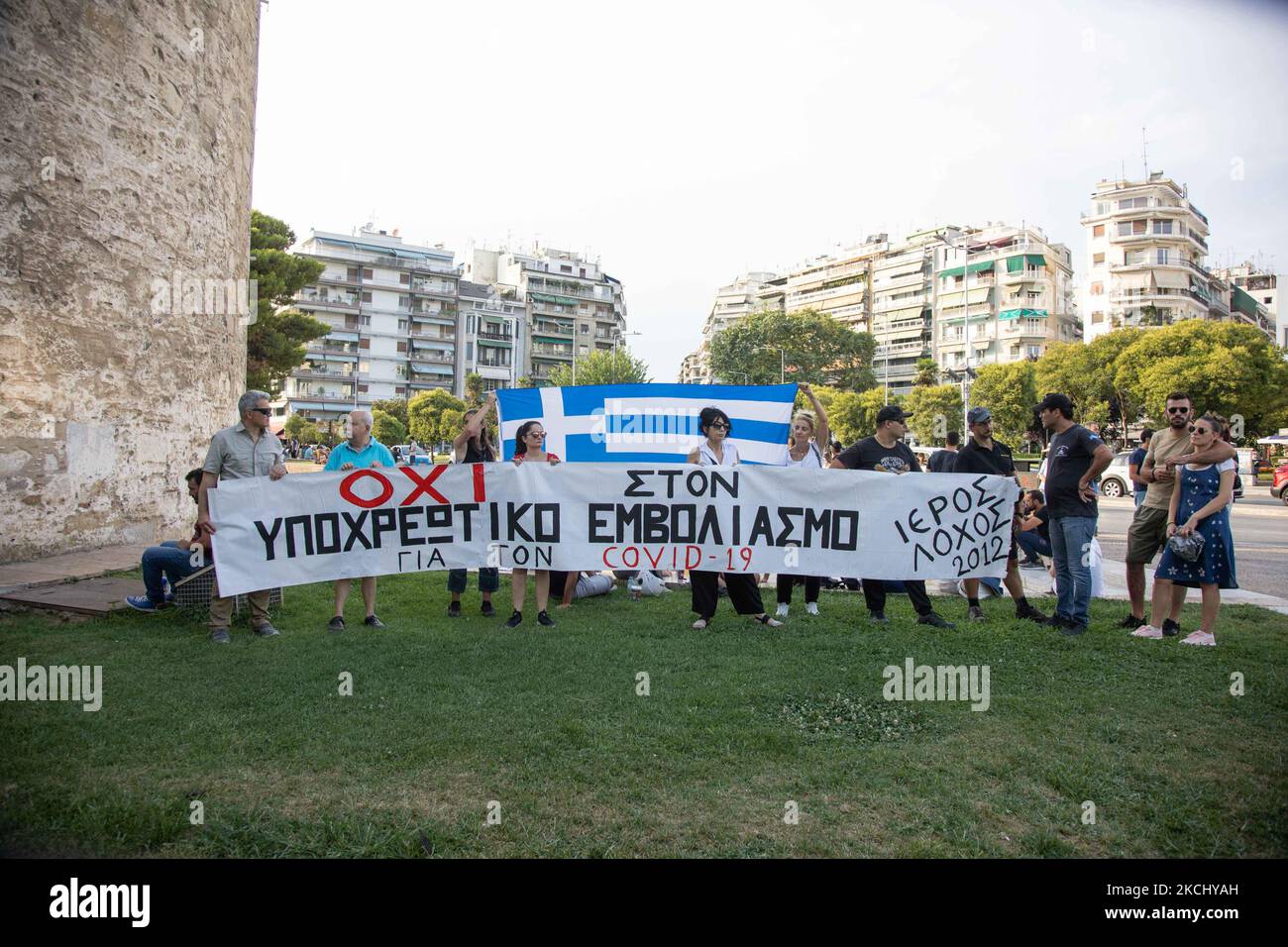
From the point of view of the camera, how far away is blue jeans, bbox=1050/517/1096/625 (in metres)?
7.04

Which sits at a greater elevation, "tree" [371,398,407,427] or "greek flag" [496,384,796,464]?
"tree" [371,398,407,427]

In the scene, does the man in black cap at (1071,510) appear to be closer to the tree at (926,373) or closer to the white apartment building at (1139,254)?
the tree at (926,373)

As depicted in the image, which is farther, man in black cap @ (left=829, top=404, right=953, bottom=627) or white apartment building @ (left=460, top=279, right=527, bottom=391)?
white apartment building @ (left=460, top=279, right=527, bottom=391)

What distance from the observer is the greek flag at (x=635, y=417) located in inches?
407

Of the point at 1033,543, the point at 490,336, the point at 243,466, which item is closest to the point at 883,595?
the point at 1033,543

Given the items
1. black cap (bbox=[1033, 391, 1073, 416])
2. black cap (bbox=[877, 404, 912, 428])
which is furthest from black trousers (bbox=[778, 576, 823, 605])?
black cap (bbox=[1033, 391, 1073, 416])

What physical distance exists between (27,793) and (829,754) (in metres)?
3.79

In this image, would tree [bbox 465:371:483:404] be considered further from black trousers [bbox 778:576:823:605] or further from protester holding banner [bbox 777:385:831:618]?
black trousers [bbox 778:576:823:605]

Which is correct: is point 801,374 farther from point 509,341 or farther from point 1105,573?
point 1105,573

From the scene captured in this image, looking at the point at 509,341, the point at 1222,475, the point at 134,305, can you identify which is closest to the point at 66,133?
the point at 134,305

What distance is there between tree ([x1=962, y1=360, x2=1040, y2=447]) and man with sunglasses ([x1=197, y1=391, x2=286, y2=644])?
2167 inches

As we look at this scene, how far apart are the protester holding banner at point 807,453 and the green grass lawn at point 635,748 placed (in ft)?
3.67

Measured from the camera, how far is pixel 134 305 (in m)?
10.5

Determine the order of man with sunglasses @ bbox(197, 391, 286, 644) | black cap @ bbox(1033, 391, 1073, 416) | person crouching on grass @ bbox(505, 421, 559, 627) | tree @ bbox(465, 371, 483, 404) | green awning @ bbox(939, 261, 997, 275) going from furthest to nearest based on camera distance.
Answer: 1. green awning @ bbox(939, 261, 997, 275)
2. tree @ bbox(465, 371, 483, 404)
3. black cap @ bbox(1033, 391, 1073, 416)
4. person crouching on grass @ bbox(505, 421, 559, 627)
5. man with sunglasses @ bbox(197, 391, 286, 644)
